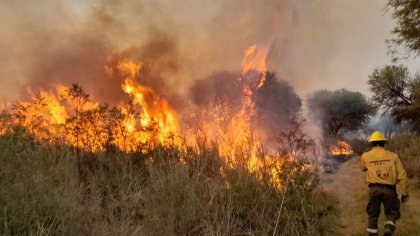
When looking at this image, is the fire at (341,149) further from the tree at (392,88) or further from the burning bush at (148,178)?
the burning bush at (148,178)

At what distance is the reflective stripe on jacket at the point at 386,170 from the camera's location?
9539mm

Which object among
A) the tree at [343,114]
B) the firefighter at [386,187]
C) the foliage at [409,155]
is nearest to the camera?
the firefighter at [386,187]

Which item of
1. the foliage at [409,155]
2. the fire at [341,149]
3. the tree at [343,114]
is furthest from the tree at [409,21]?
the tree at [343,114]

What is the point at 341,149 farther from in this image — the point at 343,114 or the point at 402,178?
the point at 402,178

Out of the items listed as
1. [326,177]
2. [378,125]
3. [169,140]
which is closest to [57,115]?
[169,140]

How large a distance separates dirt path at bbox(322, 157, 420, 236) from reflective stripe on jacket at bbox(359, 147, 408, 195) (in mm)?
1330

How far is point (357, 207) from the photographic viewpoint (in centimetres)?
1330

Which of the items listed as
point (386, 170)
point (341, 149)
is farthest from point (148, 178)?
point (341, 149)

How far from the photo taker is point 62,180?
779cm

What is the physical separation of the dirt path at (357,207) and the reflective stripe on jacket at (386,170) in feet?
4.36

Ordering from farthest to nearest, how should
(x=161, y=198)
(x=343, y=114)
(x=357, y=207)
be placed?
(x=343, y=114)
(x=357, y=207)
(x=161, y=198)

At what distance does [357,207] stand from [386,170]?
4.10m

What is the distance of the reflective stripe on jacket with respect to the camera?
9539 mm

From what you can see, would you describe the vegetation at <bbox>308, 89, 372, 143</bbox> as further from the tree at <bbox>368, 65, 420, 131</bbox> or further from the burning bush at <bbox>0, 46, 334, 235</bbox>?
the burning bush at <bbox>0, 46, 334, 235</bbox>
